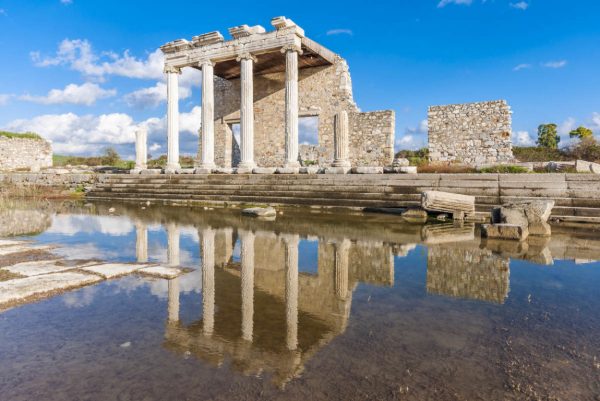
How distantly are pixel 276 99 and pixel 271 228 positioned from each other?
55.4ft

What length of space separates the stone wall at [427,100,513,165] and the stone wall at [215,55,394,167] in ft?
7.60

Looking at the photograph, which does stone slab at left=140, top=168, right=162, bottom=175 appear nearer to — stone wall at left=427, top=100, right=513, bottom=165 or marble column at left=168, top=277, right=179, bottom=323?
stone wall at left=427, top=100, right=513, bottom=165

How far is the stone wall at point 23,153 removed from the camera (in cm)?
2727

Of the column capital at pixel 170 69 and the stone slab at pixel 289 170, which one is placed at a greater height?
the column capital at pixel 170 69

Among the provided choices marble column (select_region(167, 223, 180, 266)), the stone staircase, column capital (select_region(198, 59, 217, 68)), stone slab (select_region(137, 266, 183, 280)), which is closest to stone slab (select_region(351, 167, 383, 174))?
the stone staircase

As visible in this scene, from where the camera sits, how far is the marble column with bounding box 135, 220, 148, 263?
500 cm

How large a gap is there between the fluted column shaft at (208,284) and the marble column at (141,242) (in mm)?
781

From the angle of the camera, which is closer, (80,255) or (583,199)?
(80,255)

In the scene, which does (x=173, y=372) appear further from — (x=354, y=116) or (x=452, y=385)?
(x=354, y=116)

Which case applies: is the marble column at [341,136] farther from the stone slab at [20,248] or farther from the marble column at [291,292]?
the stone slab at [20,248]

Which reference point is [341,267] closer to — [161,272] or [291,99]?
[161,272]

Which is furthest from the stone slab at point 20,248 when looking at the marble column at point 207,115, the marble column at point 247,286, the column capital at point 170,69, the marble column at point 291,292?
the column capital at point 170,69

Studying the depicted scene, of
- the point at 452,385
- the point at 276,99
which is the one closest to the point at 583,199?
the point at 452,385

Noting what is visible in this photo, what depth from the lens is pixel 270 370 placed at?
2131mm
